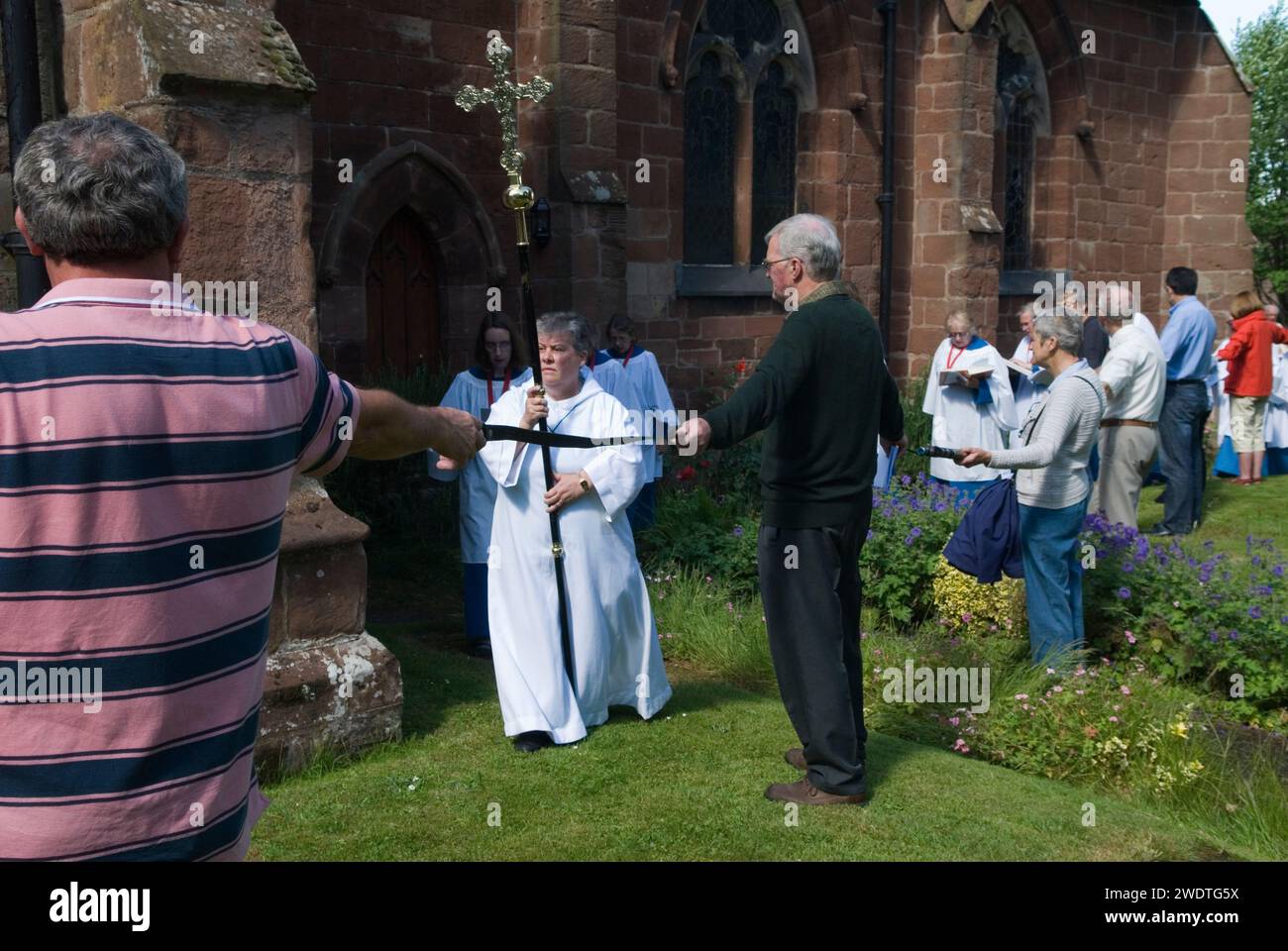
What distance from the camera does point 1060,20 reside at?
1820 centimetres

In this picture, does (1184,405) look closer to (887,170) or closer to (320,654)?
(887,170)

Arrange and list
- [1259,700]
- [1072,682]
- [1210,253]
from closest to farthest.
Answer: [1072,682] < [1259,700] < [1210,253]

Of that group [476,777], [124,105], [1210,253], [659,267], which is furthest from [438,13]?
[1210,253]

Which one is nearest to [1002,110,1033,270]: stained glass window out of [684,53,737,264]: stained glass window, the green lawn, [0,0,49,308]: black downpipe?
[684,53,737,264]: stained glass window

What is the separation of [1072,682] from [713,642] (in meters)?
2.00

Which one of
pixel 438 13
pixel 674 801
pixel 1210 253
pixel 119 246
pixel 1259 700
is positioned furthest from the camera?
pixel 1210 253

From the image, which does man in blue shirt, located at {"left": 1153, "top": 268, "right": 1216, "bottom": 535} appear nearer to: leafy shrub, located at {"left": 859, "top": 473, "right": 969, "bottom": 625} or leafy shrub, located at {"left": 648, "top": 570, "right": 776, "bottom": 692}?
leafy shrub, located at {"left": 859, "top": 473, "right": 969, "bottom": 625}

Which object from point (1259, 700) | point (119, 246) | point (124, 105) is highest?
point (124, 105)

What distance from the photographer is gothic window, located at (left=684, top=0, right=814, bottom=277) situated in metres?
14.4

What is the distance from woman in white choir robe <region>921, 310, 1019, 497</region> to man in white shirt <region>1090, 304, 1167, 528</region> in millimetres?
837

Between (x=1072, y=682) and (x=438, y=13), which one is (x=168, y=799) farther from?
(x=438, y=13)

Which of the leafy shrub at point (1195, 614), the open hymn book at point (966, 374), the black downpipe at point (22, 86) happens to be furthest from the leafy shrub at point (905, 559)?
the black downpipe at point (22, 86)

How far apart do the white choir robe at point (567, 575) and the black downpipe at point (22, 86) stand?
2.06 m

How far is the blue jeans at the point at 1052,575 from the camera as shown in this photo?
21.9ft
